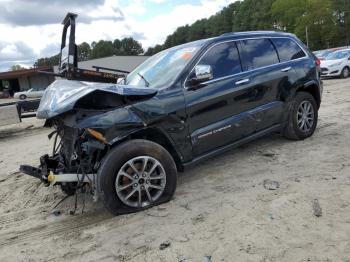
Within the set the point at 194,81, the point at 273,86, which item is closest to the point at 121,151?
the point at 194,81

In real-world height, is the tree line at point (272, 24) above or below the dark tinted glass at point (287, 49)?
above

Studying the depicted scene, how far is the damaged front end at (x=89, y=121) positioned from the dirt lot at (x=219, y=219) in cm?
55

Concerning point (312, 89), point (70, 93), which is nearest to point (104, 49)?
point (312, 89)

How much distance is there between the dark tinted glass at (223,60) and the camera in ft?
17.3

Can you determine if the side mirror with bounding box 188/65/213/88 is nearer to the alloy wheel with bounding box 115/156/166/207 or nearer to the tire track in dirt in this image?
the alloy wheel with bounding box 115/156/166/207

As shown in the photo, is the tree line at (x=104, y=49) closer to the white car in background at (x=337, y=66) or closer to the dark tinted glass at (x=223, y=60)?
the white car in background at (x=337, y=66)

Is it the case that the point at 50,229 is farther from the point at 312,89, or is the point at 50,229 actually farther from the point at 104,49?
the point at 104,49

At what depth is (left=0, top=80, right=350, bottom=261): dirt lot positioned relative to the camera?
3.55 metres

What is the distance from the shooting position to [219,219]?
13.5 feet

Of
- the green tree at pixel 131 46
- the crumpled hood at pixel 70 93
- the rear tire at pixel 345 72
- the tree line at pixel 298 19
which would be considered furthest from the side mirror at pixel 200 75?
the green tree at pixel 131 46

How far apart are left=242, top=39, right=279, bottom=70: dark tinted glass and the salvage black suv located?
0.02 m

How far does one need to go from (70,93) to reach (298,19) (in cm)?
8315

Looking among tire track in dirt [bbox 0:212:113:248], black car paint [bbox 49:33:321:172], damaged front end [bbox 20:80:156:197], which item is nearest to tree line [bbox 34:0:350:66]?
black car paint [bbox 49:33:321:172]

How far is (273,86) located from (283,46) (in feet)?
2.94
